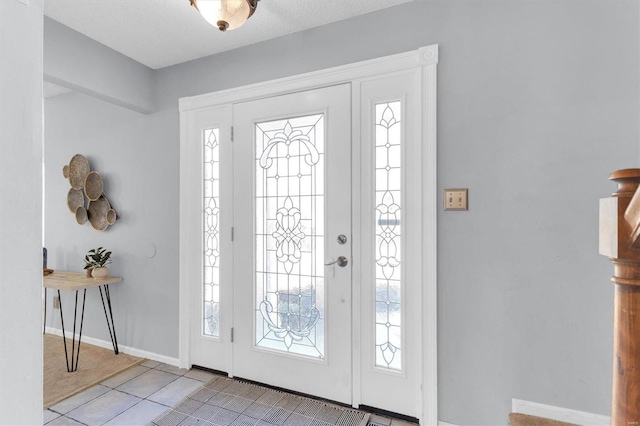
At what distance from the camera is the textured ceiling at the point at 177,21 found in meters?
1.90

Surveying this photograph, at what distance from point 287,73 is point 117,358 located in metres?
2.75

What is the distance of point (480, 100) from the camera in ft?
5.69

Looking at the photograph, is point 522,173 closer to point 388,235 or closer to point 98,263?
point 388,235

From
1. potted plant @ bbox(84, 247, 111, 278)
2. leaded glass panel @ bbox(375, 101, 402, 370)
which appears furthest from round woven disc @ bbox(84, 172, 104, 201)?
leaded glass panel @ bbox(375, 101, 402, 370)

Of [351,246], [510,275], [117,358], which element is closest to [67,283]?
[117,358]

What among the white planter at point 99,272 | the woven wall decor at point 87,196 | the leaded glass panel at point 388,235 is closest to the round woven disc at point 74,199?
the woven wall decor at point 87,196

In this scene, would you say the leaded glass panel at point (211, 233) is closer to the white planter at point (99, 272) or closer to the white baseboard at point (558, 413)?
the white planter at point (99, 272)

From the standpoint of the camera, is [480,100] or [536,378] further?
[480,100]

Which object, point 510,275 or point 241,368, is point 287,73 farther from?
point 241,368

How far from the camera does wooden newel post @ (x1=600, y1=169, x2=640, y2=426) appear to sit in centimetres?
57

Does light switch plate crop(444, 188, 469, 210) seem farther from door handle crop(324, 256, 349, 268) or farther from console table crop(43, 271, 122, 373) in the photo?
console table crop(43, 271, 122, 373)

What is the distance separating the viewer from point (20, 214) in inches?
17.7

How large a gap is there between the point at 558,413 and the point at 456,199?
117cm

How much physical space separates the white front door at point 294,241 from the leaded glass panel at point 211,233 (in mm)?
208
